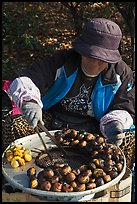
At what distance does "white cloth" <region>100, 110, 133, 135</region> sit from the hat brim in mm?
307

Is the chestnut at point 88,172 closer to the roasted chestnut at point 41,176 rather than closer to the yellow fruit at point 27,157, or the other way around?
the roasted chestnut at point 41,176

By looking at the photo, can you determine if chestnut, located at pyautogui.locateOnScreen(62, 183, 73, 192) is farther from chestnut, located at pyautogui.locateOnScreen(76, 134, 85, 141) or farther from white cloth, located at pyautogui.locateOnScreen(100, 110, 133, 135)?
white cloth, located at pyautogui.locateOnScreen(100, 110, 133, 135)

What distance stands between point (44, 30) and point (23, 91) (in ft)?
12.8

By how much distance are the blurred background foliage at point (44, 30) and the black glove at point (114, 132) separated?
1.71 m

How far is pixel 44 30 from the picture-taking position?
21.5 ft

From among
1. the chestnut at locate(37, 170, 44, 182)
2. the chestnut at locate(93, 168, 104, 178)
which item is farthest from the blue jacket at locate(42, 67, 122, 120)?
the chestnut at locate(37, 170, 44, 182)

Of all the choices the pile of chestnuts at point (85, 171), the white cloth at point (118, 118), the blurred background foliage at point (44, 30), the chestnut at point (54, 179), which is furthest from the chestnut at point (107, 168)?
the blurred background foliage at point (44, 30)

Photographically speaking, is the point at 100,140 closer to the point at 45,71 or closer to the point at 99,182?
the point at 99,182

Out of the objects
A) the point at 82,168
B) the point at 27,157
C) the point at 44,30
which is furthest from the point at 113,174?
the point at 44,30

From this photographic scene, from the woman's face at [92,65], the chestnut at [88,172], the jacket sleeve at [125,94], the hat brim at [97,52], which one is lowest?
the chestnut at [88,172]

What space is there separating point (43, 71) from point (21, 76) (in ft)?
0.52

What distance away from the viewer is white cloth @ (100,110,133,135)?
2793 millimetres

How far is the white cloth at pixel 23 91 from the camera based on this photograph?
2.70 meters

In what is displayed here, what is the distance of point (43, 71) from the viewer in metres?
3.00
